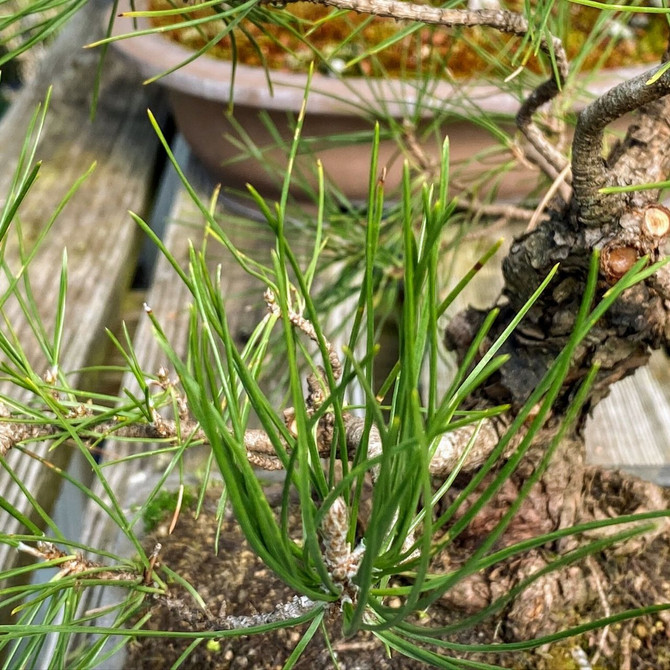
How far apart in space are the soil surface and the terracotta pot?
0.24 metres

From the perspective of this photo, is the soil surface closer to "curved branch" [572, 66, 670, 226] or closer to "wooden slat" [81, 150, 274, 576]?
"wooden slat" [81, 150, 274, 576]

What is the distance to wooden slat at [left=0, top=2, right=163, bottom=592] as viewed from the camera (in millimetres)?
451

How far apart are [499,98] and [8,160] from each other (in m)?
0.40

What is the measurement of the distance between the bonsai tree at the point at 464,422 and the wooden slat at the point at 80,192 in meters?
0.22

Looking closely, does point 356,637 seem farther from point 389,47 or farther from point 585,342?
point 389,47

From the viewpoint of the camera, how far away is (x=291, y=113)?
1.56 feet

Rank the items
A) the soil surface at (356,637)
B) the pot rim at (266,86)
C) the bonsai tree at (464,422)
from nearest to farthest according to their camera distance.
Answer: the bonsai tree at (464,422) → the soil surface at (356,637) → the pot rim at (266,86)

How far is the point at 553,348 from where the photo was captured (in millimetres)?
229

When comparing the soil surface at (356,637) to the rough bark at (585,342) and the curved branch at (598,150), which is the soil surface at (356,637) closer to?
the rough bark at (585,342)

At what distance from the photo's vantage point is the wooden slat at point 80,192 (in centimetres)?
45

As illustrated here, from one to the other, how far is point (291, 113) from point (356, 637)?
0.35m

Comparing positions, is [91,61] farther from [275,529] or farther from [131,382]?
[275,529]

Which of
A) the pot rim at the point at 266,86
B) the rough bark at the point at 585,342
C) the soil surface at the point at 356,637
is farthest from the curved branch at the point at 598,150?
the pot rim at the point at 266,86

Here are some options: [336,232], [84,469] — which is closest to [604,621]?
[336,232]
